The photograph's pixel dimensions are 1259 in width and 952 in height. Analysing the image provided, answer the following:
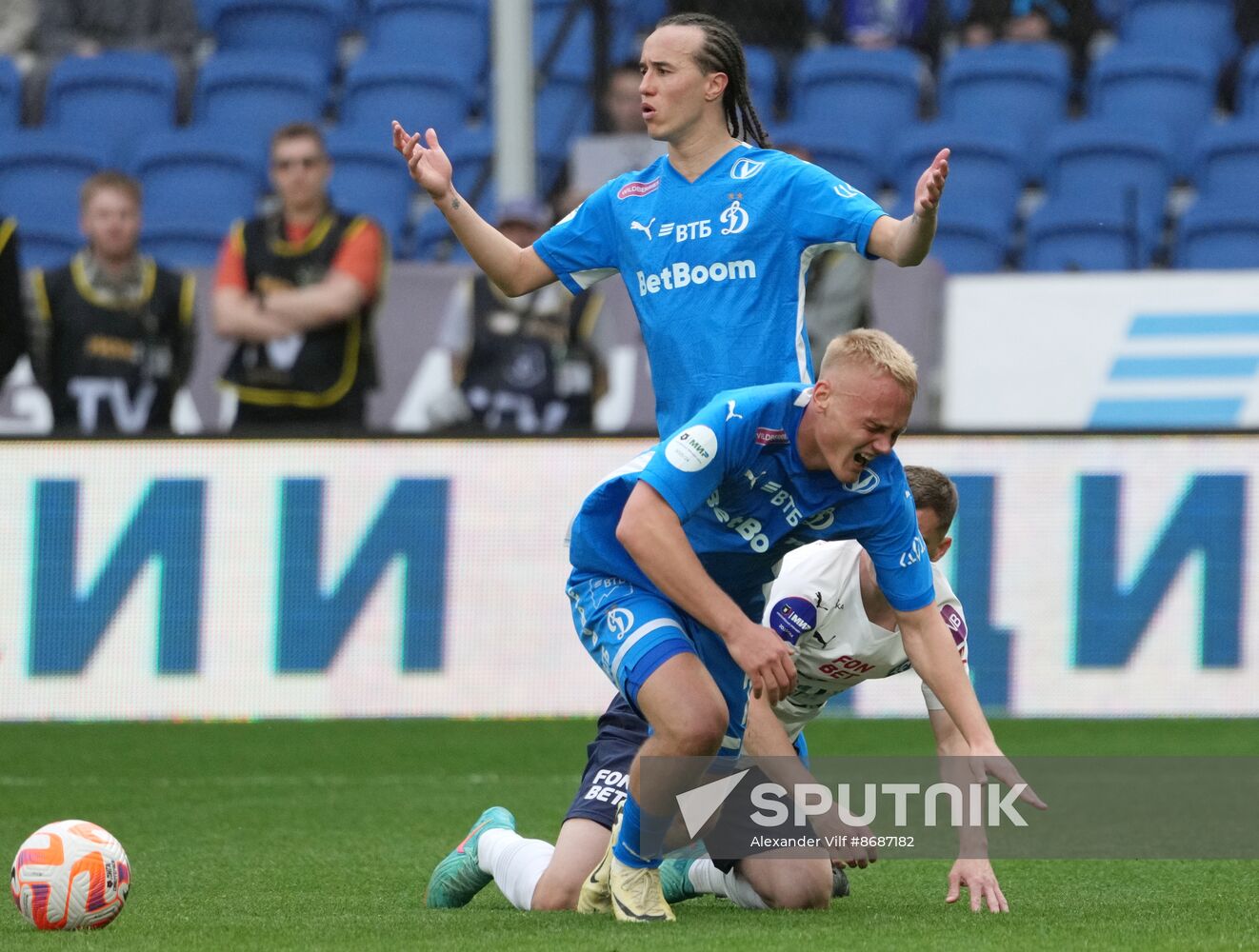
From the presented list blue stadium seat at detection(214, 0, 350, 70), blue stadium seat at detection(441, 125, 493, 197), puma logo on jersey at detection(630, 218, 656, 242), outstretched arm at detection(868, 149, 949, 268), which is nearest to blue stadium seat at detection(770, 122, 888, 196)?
blue stadium seat at detection(441, 125, 493, 197)

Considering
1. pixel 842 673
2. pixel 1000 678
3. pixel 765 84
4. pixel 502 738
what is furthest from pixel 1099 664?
pixel 765 84

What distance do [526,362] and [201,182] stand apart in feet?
15.9

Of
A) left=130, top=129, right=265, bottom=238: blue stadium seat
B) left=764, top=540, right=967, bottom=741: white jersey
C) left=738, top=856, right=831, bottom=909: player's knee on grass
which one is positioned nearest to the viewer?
left=738, top=856, right=831, bottom=909: player's knee on grass

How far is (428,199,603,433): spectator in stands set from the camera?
9938mm

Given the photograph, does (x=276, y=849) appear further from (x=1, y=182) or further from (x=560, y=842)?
(x=1, y=182)

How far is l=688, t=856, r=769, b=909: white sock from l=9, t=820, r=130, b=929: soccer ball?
1496mm

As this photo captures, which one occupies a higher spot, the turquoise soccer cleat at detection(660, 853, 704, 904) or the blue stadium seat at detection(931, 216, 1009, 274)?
the blue stadium seat at detection(931, 216, 1009, 274)

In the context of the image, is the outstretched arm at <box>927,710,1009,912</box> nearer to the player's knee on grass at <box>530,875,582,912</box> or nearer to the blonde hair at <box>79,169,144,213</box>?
the player's knee on grass at <box>530,875,582,912</box>

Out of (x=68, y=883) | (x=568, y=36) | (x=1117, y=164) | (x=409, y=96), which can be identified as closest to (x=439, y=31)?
(x=409, y=96)

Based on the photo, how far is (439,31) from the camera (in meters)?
15.5

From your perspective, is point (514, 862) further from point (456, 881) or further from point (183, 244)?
point (183, 244)

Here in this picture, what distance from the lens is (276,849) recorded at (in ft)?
20.8

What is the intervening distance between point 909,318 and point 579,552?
6661 millimetres

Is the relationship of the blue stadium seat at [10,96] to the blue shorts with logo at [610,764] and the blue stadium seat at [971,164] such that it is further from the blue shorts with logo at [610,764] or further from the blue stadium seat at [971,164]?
the blue shorts with logo at [610,764]
